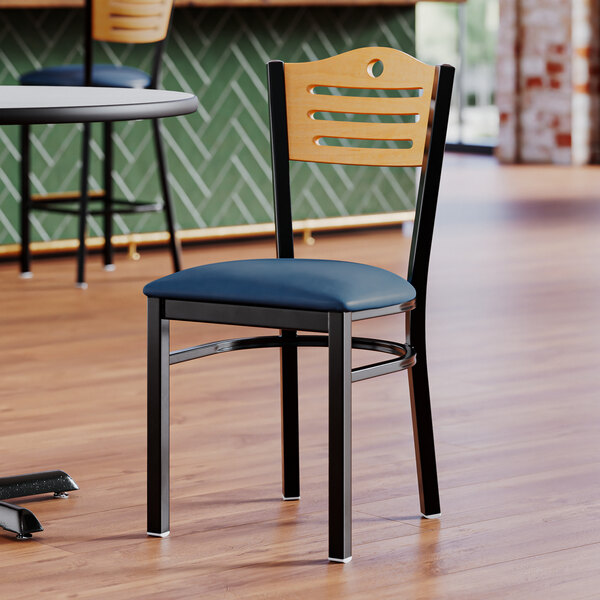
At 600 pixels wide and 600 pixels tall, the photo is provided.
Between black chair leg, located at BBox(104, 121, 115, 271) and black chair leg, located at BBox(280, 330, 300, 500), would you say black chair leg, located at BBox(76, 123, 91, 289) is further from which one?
black chair leg, located at BBox(280, 330, 300, 500)

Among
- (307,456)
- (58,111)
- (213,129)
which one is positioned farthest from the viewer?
(213,129)

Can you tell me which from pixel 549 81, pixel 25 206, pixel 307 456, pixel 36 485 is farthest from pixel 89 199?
pixel 549 81

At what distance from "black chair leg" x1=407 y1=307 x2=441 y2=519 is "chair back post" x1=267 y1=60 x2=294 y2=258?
0.28 meters

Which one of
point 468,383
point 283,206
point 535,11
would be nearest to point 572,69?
point 535,11

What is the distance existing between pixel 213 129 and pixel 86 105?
3.62 meters

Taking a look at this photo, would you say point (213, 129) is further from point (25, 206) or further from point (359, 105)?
point (359, 105)

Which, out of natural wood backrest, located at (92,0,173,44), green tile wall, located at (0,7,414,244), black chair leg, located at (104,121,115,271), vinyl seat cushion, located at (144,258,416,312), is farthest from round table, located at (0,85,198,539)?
green tile wall, located at (0,7,414,244)

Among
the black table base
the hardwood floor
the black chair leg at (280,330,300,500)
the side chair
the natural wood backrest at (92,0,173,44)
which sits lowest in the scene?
the hardwood floor

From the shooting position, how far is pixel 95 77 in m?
4.44

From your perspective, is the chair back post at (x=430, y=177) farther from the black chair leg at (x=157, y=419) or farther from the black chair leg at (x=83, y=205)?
the black chair leg at (x=83, y=205)

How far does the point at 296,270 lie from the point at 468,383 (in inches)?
50.3

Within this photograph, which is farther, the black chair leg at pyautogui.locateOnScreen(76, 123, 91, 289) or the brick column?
the brick column

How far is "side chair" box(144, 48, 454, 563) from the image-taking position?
1.99m

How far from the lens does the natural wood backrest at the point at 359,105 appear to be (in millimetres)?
A: 2207
